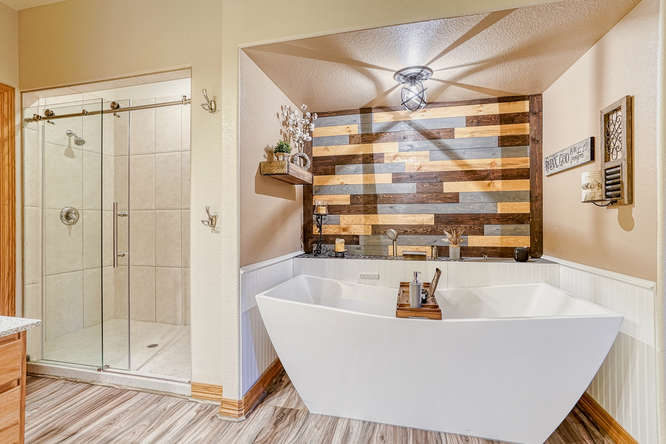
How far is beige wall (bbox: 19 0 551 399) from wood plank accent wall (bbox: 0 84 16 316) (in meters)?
0.27

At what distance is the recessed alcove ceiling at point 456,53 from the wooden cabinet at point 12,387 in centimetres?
195

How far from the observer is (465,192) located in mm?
2869

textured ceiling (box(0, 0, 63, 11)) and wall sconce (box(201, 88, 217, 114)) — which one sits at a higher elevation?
textured ceiling (box(0, 0, 63, 11))

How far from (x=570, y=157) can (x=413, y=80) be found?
126cm

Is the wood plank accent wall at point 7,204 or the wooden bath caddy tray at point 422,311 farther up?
the wood plank accent wall at point 7,204

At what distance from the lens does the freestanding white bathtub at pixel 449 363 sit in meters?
1.49

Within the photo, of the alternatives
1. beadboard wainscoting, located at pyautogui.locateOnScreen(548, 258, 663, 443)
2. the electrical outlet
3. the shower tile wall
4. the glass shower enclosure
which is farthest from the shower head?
beadboard wainscoting, located at pyautogui.locateOnScreen(548, 258, 663, 443)

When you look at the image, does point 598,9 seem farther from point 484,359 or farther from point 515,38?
point 484,359

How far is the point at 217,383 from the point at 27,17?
329 cm

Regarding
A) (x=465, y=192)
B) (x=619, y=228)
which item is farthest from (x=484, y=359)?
(x=465, y=192)

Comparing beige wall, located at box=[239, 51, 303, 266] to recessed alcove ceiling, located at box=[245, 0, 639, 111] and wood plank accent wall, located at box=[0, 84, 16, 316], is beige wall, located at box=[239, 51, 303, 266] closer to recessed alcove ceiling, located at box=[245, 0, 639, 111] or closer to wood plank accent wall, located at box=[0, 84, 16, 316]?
recessed alcove ceiling, located at box=[245, 0, 639, 111]

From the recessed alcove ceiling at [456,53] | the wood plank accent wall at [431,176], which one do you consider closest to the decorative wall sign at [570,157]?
the wood plank accent wall at [431,176]

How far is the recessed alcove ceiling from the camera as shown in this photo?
1.71 meters

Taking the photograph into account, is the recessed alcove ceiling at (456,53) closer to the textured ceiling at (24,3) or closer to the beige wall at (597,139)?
the beige wall at (597,139)
